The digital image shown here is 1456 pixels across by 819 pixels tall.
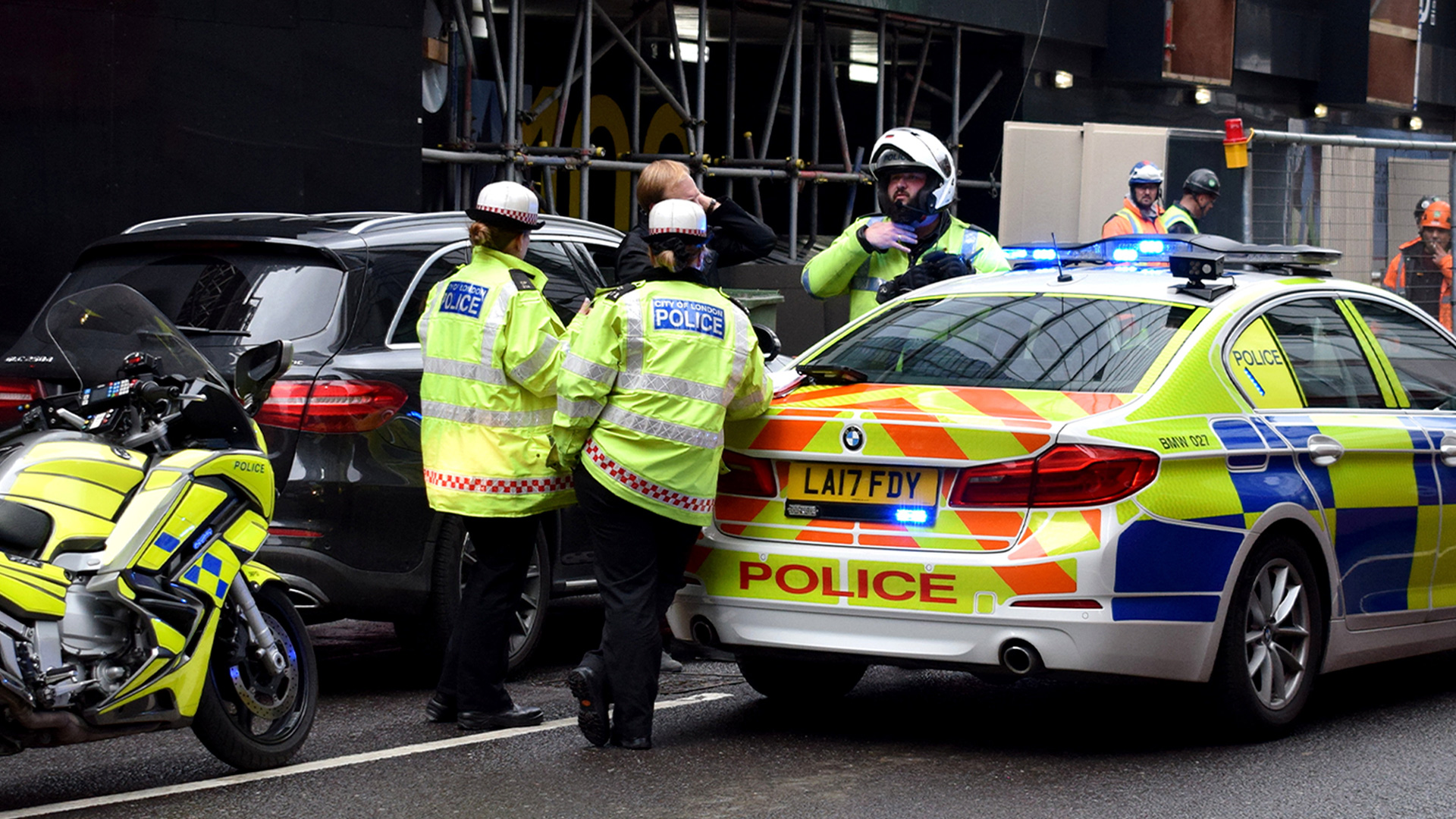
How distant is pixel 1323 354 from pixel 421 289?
3272 mm

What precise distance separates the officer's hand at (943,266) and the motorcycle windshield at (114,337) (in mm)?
3325

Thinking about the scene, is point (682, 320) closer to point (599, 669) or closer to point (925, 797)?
point (599, 669)

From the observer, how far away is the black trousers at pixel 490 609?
634 centimetres

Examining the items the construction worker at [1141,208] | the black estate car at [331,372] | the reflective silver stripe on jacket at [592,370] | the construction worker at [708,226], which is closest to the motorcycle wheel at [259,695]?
the black estate car at [331,372]

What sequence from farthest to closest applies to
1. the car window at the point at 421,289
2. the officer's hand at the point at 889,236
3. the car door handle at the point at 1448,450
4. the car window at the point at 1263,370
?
the officer's hand at the point at 889,236 → the car window at the point at 421,289 → the car door handle at the point at 1448,450 → the car window at the point at 1263,370

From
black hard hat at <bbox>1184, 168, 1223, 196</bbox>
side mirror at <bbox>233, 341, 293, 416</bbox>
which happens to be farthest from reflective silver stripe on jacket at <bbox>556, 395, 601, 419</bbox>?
black hard hat at <bbox>1184, 168, 1223, 196</bbox>

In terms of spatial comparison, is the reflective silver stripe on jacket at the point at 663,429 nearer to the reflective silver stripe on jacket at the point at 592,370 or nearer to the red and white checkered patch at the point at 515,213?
the reflective silver stripe on jacket at the point at 592,370

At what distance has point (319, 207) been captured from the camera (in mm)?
12836

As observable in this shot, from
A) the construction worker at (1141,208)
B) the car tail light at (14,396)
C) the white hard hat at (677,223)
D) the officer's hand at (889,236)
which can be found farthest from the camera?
the construction worker at (1141,208)

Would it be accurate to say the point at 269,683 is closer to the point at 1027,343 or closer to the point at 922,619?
the point at 922,619

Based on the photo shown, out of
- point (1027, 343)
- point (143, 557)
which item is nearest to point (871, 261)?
point (1027, 343)

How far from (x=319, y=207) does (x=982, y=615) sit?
27.0 feet

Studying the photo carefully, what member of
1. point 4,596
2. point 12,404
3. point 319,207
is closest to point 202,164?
point 319,207

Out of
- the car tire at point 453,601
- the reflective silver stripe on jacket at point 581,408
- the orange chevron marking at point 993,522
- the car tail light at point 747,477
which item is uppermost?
the reflective silver stripe on jacket at point 581,408
